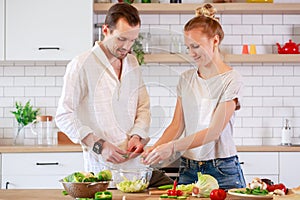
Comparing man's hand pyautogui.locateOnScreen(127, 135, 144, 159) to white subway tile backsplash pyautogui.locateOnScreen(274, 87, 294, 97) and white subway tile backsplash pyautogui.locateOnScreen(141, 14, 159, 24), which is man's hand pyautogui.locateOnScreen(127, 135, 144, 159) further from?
white subway tile backsplash pyautogui.locateOnScreen(274, 87, 294, 97)

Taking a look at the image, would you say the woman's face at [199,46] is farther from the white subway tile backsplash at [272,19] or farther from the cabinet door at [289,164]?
the white subway tile backsplash at [272,19]

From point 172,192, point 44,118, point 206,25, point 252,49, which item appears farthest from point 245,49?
point 172,192

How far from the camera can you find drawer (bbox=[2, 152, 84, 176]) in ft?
16.8

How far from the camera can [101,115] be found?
10.3 feet

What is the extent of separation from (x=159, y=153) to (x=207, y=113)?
43cm

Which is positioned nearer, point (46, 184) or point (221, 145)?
point (221, 145)

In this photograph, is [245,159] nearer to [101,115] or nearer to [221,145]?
[221,145]

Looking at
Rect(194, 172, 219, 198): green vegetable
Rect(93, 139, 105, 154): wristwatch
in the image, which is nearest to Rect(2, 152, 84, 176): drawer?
Rect(93, 139, 105, 154): wristwatch

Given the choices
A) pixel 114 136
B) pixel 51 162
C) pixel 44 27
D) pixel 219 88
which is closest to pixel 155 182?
pixel 114 136

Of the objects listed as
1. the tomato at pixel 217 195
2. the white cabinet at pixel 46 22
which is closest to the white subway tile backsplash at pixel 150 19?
the white cabinet at pixel 46 22

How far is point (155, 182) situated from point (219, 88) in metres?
0.59

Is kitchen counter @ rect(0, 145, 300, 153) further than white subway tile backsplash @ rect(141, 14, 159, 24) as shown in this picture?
No

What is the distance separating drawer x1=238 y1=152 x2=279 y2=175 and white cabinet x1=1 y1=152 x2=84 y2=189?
52.0 inches

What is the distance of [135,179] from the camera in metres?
Answer: 2.98
